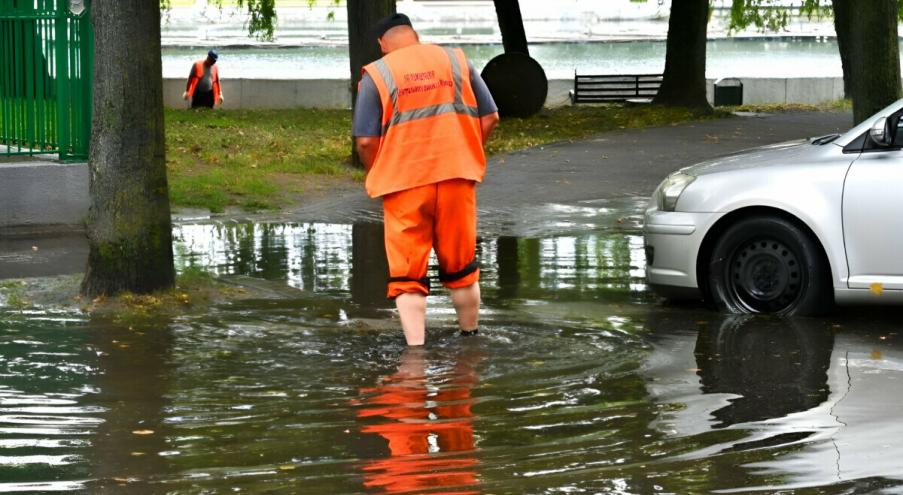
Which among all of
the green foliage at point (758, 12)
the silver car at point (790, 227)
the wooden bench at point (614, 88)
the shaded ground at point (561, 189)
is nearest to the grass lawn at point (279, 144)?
the shaded ground at point (561, 189)

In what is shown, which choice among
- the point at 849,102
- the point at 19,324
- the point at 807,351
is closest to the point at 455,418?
the point at 807,351

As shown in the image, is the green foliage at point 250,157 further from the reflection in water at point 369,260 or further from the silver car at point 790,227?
the silver car at point 790,227

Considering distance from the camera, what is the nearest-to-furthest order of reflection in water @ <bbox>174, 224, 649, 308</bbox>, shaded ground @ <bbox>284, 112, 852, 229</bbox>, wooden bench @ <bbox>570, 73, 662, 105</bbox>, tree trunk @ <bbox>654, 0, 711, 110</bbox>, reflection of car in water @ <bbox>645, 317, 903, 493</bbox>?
reflection of car in water @ <bbox>645, 317, 903, 493</bbox>
reflection in water @ <bbox>174, 224, 649, 308</bbox>
shaded ground @ <bbox>284, 112, 852, 229</bbox>
tree trunk @ <bbox>654, 0, 711, 110</bbox>
wooden bench @ <bbox>570, 73, 662, 105</bbox>

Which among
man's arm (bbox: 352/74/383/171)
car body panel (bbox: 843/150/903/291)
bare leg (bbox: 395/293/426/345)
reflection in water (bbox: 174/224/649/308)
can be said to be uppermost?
man's arm (bbox: 352/74/383/171)

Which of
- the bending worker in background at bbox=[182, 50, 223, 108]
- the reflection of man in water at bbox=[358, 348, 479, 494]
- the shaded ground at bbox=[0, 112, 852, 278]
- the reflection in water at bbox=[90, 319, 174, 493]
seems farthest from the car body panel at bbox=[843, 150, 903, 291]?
the bending worker in background at bbox=[182, 50, 223, 108]

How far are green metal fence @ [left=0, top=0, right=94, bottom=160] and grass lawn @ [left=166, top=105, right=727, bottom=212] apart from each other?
2278 mm

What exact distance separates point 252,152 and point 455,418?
13.3 meters

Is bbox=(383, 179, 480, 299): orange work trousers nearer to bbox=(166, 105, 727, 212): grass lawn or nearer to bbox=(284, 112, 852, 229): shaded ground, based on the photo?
bbox=(284, 112, 852, 229): shaded ground

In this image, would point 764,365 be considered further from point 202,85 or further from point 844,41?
point 844,41

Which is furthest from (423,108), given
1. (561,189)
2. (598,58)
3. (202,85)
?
(598,58)

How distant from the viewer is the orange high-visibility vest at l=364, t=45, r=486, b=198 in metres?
Result: 7.80

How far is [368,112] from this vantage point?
309 inches

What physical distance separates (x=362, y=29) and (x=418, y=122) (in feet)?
35.2

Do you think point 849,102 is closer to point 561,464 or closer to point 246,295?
point 246,295
